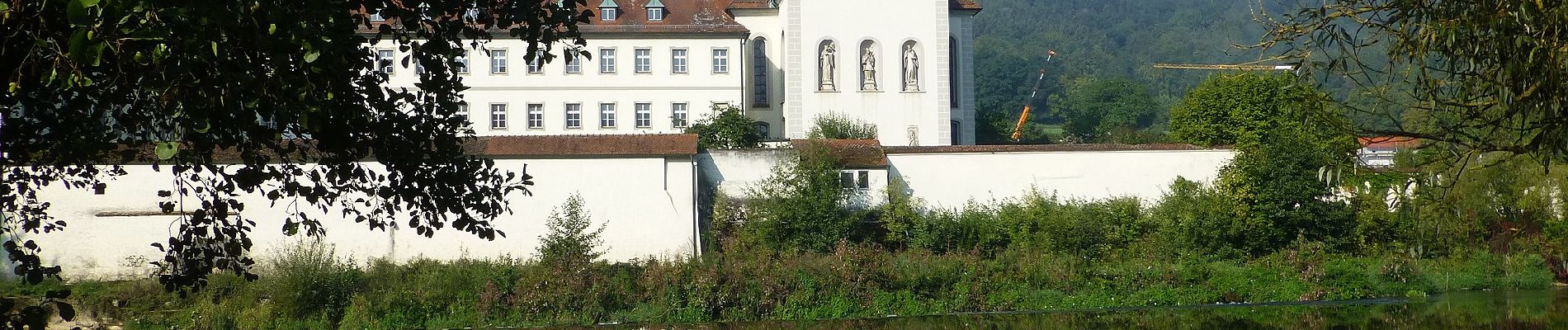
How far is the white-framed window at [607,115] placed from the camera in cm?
4200

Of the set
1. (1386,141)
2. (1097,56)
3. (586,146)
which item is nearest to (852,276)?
(586,146)

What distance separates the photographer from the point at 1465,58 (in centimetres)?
883

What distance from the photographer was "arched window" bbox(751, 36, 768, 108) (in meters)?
44.8

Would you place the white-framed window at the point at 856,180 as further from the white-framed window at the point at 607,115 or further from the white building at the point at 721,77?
the white-framed window at the point at 607,115

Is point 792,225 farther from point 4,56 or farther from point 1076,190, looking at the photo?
point 4,56

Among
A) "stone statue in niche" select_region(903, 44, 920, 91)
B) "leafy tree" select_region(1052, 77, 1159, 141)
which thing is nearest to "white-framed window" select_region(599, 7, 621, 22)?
"stone statue in niche" select_region(903, 44, 920, 91)

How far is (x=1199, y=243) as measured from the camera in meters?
28.8

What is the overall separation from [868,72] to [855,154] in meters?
11.1

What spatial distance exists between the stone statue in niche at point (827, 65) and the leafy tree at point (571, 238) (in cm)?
1452

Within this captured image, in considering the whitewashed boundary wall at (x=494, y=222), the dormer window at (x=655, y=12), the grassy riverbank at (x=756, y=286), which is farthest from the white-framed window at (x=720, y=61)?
the grassy riverbank at (x=756, y=286)

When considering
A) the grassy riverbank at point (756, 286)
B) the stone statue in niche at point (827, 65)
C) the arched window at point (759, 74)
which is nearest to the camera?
the grassy riverbank at point (756, 286)

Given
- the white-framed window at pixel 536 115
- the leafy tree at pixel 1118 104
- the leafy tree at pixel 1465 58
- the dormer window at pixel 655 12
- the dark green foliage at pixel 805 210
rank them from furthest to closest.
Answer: the leafy tree at pixel 1118 104, the dormer window at pixel 655 12, the white-framed window at pixel 536 115, the dark green foliage at pixel 805 210, the leafy tree at pixel 1465 58

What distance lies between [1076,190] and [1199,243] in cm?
359

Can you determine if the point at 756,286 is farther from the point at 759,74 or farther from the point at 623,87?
the point at 759,74
